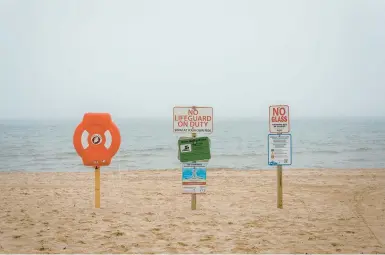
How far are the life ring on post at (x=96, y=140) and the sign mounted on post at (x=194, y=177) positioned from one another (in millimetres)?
1299

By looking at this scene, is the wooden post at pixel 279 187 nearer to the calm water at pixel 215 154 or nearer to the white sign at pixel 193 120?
the white sign at pixel 193 120

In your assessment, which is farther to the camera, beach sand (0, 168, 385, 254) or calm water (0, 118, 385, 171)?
calm water (0, 118, 385, 171)

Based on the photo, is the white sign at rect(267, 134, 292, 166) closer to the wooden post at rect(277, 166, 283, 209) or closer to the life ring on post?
the wooden post at rect(277, 166, 283, 209)

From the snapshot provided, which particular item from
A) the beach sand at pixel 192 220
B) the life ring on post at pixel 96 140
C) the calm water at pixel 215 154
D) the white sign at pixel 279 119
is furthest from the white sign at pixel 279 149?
Result: the calm water at pixel 215 154

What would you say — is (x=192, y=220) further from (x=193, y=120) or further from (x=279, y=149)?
(x=279, y=149)

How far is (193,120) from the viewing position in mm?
6852

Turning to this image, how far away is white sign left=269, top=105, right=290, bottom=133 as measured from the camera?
6656 millimetres

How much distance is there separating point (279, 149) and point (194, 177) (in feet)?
5.06

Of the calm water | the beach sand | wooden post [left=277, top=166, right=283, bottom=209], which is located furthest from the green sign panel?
the calm water

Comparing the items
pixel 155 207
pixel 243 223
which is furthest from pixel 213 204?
pixel 243 223

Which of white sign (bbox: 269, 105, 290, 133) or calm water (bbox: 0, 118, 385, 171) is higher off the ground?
white sign (bbox: 269, 105, 290, 133)

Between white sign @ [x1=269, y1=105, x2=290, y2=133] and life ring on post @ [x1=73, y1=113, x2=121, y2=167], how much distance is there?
2.65m

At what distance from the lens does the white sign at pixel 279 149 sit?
675 centimetres

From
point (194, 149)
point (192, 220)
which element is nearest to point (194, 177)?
point (194, 149)
